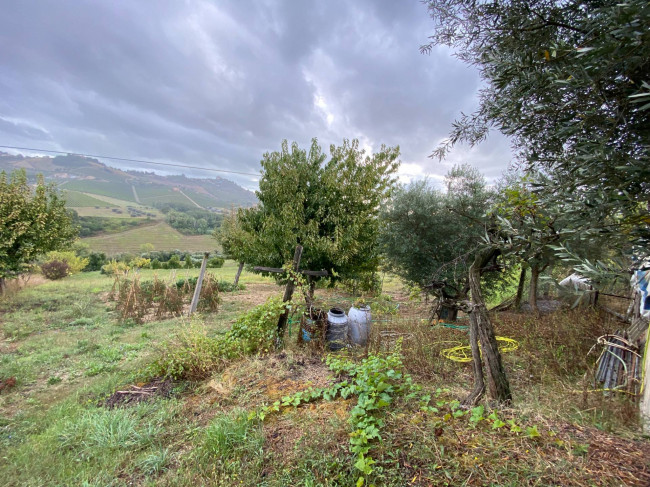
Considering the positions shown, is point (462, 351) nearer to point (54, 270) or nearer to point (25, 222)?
point (25, 222)

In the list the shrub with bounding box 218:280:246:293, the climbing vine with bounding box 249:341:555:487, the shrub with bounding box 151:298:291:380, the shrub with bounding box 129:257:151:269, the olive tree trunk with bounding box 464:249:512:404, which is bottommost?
the shrub with bounding box 129:257:151:269

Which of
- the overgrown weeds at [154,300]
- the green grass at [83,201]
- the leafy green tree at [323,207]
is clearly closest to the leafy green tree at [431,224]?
the leafy green tree at [323,207]

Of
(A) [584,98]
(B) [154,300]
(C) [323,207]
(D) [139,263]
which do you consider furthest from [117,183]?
(A) [584,98]

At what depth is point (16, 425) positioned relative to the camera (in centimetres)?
322

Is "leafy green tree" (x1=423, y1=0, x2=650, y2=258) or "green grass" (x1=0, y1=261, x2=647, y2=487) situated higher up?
"leafy green tree" (x1=423, y1=0, x2=650, y2=258)

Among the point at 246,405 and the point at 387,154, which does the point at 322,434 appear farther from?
the point at 387,154

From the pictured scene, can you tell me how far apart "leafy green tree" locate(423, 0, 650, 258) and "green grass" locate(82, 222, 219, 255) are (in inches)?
1425

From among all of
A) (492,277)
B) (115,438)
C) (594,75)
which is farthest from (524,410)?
(492,277)

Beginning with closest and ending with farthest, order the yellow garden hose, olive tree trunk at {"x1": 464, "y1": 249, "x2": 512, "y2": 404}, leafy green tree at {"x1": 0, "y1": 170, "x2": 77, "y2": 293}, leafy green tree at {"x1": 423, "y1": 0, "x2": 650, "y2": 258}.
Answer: leafy green tree at {"x1": 423, "y1": 0, "x2": 650, "y2": 258}
olive tree trunk at {"x1": 464, "y1": 249, "x2": 512, "y2": 404}
the yellow garden hose
leafy green tree at {"x1": 0, "y1": 170, "x2": 77, "y2": 293}

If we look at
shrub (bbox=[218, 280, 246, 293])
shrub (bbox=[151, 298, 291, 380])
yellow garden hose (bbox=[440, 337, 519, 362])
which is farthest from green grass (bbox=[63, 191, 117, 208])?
yellow garden hose (bbox=[440, 337, 519, 362])

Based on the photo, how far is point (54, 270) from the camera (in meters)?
17.0

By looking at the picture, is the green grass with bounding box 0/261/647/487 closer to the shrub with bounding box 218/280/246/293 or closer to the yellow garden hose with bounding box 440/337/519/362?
the yellow garden hose with bounding box 440/337/519/362

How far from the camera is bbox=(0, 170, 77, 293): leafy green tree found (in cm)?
909

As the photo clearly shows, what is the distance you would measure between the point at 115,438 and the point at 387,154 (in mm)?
8149
